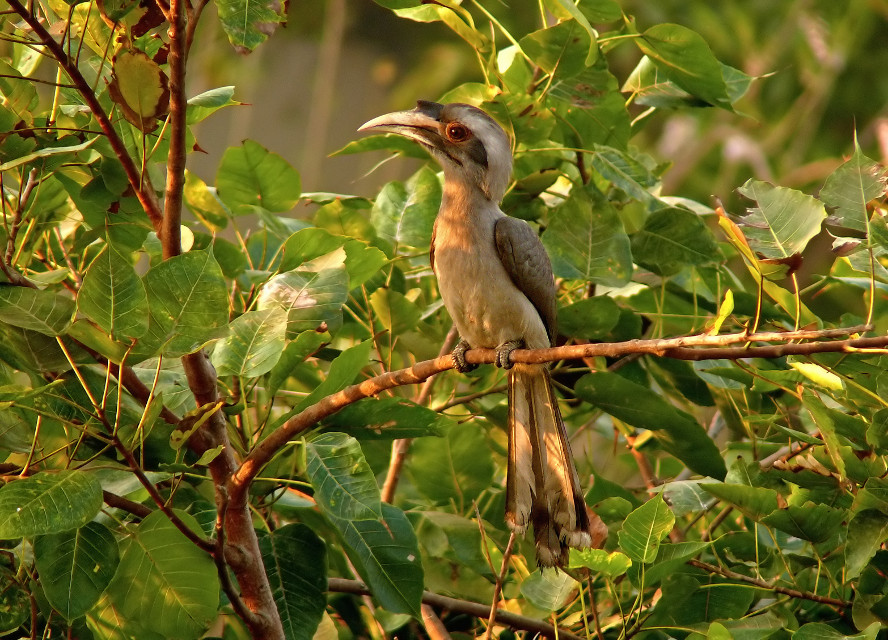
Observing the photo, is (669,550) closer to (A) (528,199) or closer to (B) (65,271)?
(A) (528,199)

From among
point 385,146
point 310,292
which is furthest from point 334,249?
point 385,146

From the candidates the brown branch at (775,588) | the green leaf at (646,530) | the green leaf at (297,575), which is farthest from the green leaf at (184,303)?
the brown branch at (775,588)

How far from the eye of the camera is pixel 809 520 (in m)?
1.98

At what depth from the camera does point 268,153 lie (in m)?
2.57

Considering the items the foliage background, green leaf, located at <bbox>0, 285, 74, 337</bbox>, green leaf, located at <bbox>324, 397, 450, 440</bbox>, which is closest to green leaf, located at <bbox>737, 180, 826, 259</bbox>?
the foliage background

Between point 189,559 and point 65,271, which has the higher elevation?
point 65,271

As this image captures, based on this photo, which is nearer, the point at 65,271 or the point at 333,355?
the point at 65,271

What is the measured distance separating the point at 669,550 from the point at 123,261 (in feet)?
4.08

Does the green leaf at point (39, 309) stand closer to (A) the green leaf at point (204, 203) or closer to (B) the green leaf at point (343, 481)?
(B) the green leaf at point (343, 481)

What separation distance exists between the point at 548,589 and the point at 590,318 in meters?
0.70

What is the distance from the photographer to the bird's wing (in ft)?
9.80

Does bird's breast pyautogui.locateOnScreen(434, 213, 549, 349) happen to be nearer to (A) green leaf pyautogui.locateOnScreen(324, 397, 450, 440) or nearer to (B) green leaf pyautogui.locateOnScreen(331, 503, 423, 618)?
(A) green leaf pyautogui.locateOnScreen(324, 397, 450, 440)

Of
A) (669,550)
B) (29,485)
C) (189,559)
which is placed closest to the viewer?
(29,485)

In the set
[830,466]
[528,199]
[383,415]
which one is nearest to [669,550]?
[830,466]
